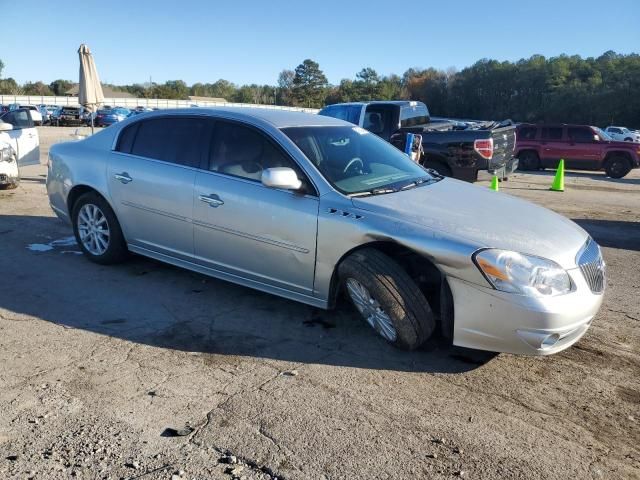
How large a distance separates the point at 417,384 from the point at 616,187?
14.6 m

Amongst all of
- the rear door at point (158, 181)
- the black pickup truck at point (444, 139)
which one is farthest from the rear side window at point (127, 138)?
the black pickup truck at point (444, 139)

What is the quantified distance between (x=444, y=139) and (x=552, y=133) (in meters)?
11.1

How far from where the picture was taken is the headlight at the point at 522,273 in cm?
331

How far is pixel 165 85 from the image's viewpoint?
4459 inches

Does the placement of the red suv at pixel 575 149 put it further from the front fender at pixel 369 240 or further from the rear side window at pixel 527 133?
the front fender at pixel 369 240

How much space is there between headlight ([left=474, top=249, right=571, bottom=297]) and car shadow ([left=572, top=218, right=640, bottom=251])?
15.2 ft

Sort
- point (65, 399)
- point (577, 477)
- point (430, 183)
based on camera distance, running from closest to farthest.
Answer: point (577, 477) < point (65, 399) < point (430, 183)

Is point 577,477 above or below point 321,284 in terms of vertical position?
below

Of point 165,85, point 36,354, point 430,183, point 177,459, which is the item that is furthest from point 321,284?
point 165,85

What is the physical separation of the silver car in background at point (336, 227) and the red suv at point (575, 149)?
16.3 metres

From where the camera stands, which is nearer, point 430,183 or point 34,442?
point 34,442

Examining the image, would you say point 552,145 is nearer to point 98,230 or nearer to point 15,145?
point 15,145

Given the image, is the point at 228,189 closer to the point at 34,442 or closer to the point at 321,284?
the point at 321,284

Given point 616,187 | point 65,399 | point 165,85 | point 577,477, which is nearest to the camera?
point 577,477
